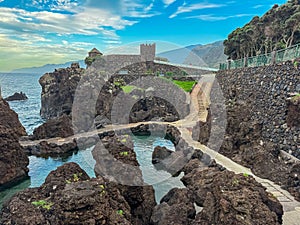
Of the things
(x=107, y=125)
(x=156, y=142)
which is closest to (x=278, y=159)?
(x=156, y=142)

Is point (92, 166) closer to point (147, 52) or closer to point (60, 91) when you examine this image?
point (60, 91)

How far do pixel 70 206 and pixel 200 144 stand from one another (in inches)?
771

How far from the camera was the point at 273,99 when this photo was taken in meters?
19.8

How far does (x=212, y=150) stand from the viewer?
23422mm

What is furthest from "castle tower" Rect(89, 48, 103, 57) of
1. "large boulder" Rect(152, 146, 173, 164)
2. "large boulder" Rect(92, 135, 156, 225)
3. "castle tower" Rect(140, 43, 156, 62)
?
"large boulder" Rect(92, 135, 156, 225)

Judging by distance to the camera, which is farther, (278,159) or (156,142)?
(156,142)

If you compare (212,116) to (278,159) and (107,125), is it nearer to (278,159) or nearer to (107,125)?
(278,159)

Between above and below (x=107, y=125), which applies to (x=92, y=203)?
above

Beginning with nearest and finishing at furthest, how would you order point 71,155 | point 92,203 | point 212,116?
point 92,203, point 212,116, point 71,155

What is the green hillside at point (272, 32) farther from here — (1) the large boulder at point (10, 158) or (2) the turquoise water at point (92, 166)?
(1) the large boulder at point (10, 158)

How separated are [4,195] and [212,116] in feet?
60.8

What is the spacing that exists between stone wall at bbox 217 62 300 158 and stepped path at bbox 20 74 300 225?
9.54ft

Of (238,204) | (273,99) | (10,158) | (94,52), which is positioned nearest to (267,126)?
(273,99)

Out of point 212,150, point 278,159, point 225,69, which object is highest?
point 225,69
